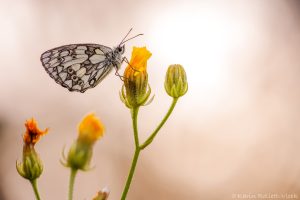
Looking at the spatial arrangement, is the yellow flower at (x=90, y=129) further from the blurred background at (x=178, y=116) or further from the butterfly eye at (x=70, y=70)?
the blurred background at (x=178, y=116)

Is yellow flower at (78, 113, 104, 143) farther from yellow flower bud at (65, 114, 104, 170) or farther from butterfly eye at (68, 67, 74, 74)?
butterfly eye at (68, 67, 74, 74)

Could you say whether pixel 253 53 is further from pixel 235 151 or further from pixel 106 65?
pixel 106 65

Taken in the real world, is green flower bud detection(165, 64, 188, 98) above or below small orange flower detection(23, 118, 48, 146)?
above

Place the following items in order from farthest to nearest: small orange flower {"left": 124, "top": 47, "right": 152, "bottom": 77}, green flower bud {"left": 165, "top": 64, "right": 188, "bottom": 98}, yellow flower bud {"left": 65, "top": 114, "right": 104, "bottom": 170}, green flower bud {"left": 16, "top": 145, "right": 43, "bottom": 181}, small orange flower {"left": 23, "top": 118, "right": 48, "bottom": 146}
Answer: green flower bud {"left": 165, "top": 64, "right": 188, "bottom": 98} < small orange flower {"left": 124, "top": 47, "right": 152, "bottom": 77} < small orange flower {"left": 23, "top": 118, "right": 48, "bottom": 146} < green flower bud {"left": 16, "top": 145, "right": 43, "bottom": 181} < yellow flower bud {"left": 65, "top": 114, "right": 104, "bottom": 170}

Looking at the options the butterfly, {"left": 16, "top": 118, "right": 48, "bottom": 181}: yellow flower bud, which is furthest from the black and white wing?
{"left": 16, "top": 118, "right": 48, "bottom": 181}: yellow flower bud

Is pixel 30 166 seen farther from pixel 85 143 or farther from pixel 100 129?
pixel 100 129

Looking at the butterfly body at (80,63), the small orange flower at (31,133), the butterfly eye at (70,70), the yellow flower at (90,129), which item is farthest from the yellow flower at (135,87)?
the butterfly eye at (70,70)
